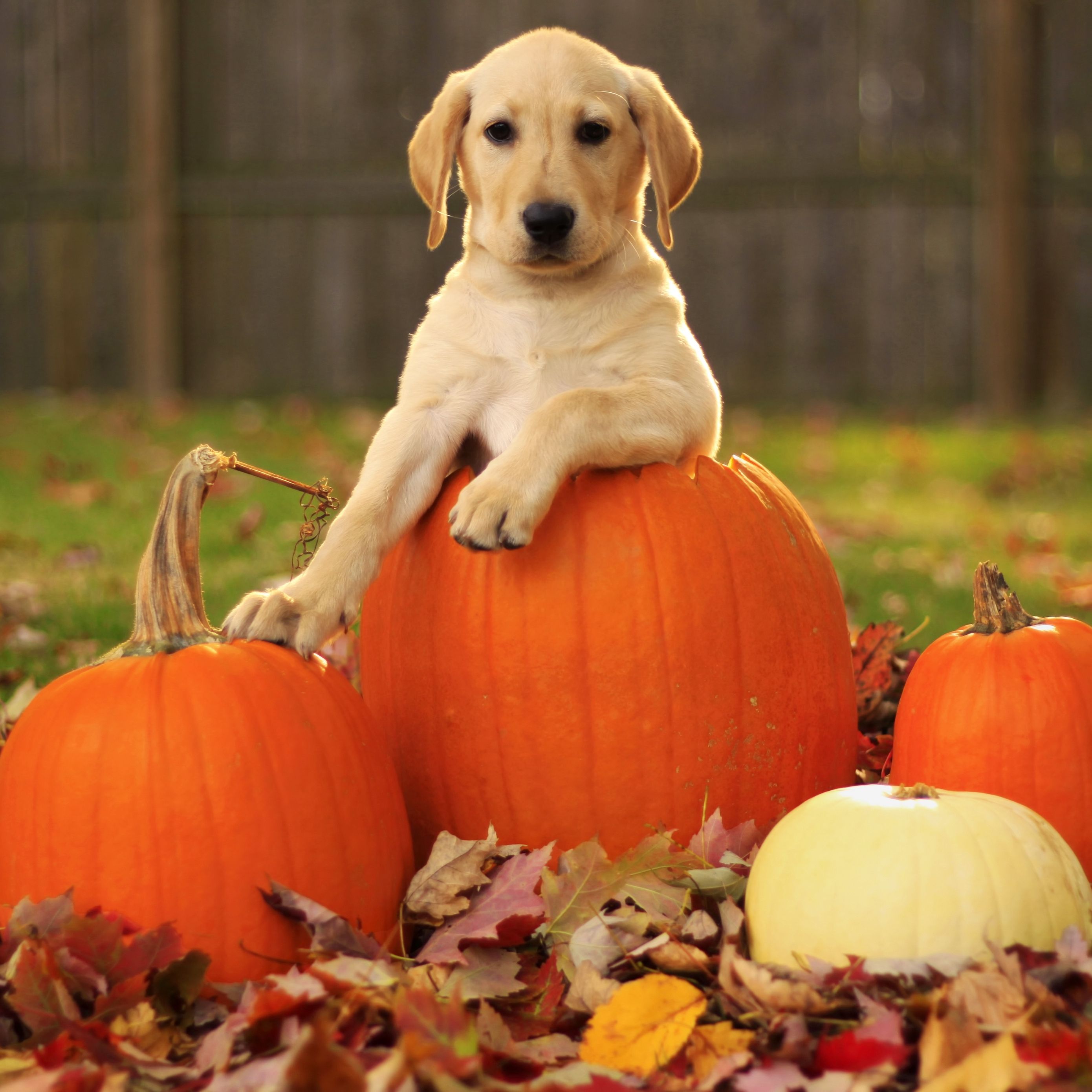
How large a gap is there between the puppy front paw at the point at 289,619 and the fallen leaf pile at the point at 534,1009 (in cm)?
45

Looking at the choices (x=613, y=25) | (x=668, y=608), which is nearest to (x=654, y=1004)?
(x=668, y=608)

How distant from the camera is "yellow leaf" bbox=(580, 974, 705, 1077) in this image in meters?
1.74

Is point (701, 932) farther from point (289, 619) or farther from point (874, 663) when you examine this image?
point (874, 663)

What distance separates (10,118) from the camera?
9.13 metres

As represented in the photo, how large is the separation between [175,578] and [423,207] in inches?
287

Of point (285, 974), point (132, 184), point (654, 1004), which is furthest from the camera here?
point (132, 184)

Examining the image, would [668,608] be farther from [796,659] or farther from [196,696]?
[196,696]

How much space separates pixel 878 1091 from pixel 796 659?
0.90 metres

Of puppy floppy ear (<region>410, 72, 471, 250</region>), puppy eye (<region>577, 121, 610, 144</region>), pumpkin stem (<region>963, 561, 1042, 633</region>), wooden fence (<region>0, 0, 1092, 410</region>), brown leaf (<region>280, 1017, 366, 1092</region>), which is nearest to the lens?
brown leaf (<region>280, 1017, 366, 1092</region>)

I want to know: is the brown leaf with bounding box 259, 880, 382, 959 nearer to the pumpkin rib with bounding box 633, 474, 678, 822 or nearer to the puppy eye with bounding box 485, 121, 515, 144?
the pumpkin rib with bounding box 633, 474, 678, 822

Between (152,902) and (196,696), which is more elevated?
(196,696)

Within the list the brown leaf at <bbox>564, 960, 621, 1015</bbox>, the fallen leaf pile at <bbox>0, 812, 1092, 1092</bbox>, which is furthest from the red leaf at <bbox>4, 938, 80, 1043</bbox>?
the brown leaf at <bbox>564, 960, 621, 1015</bbox>

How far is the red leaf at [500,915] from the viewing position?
6.54 ft

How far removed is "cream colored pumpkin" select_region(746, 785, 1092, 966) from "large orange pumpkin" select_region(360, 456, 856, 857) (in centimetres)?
36
